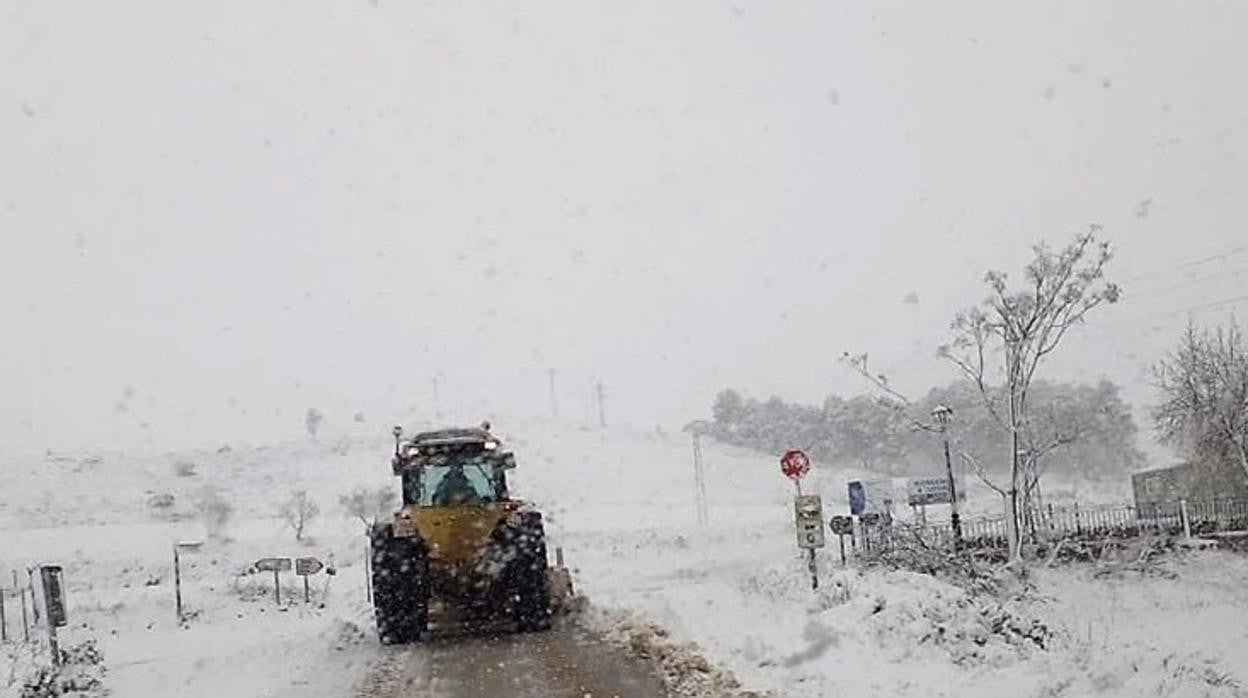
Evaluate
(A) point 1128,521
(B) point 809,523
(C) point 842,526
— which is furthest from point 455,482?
(A) point 1128,521

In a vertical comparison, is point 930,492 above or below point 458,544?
below

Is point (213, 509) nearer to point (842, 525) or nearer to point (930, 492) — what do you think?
point (930, 492)

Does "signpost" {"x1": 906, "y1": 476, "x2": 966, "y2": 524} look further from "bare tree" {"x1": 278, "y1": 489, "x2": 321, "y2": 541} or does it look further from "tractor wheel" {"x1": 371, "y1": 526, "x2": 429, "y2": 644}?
"bare tree" {"x1": 278, "y1": 489, "x2": 321, "y2": 541}

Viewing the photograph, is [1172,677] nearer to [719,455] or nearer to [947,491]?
[947,491]

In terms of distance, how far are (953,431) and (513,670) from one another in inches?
1582

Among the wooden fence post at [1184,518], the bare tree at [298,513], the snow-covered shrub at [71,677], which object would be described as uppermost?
the bare tree at [298,513]

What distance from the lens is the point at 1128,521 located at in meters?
36.4

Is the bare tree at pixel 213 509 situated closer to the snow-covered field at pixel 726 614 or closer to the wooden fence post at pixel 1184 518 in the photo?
the snow-covered field at pixel 726 614

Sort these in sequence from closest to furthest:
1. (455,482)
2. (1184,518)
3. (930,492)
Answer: (455,482) < (930,492) < (1184,518)

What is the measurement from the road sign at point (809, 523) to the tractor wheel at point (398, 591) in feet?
15.9

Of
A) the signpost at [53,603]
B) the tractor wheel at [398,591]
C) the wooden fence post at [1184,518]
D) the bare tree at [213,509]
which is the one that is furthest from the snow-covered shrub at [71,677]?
the bare tree at [213,509]

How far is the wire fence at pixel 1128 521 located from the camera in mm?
33781

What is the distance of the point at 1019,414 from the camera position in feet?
90.4

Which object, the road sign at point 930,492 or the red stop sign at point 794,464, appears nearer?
the red stop sign at point 794,464
